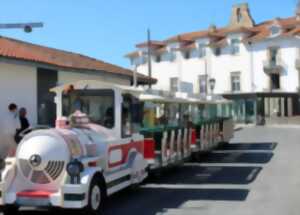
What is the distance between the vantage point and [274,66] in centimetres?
6525

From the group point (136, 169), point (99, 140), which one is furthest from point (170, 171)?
point (99, 140)

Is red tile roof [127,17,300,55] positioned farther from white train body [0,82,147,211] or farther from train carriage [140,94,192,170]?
white train body [0,82,147,211]

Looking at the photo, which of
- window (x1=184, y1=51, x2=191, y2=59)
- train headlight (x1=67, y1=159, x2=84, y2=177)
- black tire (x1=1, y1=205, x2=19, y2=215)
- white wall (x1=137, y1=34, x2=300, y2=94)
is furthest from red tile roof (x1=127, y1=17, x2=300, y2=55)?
train headlight (x1=67, y1=159, x2=84, y2=177)

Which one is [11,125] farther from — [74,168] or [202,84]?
[202,84]

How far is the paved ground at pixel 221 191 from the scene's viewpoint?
10.3 m

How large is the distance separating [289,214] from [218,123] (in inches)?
538

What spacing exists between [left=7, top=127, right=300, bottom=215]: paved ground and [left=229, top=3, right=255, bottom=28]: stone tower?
58714mm

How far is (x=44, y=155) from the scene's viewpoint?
9.33 metres

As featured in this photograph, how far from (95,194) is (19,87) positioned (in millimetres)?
8244

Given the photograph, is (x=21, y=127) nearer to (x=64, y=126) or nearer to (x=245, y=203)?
(x=64, y=126)

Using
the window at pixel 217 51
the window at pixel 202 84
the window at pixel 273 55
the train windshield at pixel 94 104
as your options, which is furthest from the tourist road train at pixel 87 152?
the window at pixel 217 51

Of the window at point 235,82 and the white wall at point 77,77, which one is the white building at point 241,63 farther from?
the white wall at point 77,77

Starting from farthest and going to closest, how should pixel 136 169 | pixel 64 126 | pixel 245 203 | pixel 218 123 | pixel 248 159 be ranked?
pixel 218 123, pixel 248 159, pixel 136 169, pixel 245 203, pixel 64 126

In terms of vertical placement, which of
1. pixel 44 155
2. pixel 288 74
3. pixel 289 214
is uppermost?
pixel 288 74
